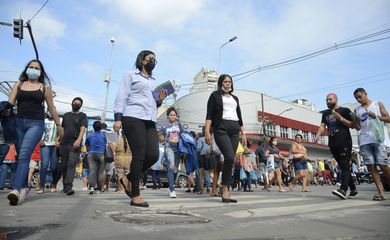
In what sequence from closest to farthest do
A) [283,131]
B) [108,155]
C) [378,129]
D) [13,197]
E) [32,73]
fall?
[13,197] → [32,73] → [378,129] → [108,155] → [283,131]

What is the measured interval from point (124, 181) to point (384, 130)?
485cm

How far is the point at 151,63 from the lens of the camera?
4.90m

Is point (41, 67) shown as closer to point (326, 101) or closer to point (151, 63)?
point (151, 63)

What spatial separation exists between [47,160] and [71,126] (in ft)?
3.28

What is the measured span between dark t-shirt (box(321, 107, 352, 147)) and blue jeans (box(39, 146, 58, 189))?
5980 mm

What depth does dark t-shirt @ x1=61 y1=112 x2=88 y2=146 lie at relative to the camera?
→ 7.23 meters

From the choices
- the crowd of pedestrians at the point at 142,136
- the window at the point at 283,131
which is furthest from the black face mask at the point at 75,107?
the window at the point at 283,131

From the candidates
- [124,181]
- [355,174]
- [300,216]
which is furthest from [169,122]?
[355,174]

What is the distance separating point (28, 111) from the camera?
483 centimetres

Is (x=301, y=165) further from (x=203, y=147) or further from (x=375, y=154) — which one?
(x=375, y=154)

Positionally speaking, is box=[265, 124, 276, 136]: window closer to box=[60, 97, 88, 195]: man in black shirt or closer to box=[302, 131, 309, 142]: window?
box=[302, 131, 309, 142]: window

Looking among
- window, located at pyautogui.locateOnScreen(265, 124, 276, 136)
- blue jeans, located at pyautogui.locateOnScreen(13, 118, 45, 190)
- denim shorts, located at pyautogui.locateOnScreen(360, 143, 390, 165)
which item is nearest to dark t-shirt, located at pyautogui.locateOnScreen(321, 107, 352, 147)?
denim shorts, located at pyautogui.locateOnScreen(360, 143, 390, 165)

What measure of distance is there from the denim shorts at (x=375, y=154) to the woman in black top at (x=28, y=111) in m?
5.42

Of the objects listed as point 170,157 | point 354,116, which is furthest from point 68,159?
point 354,116
